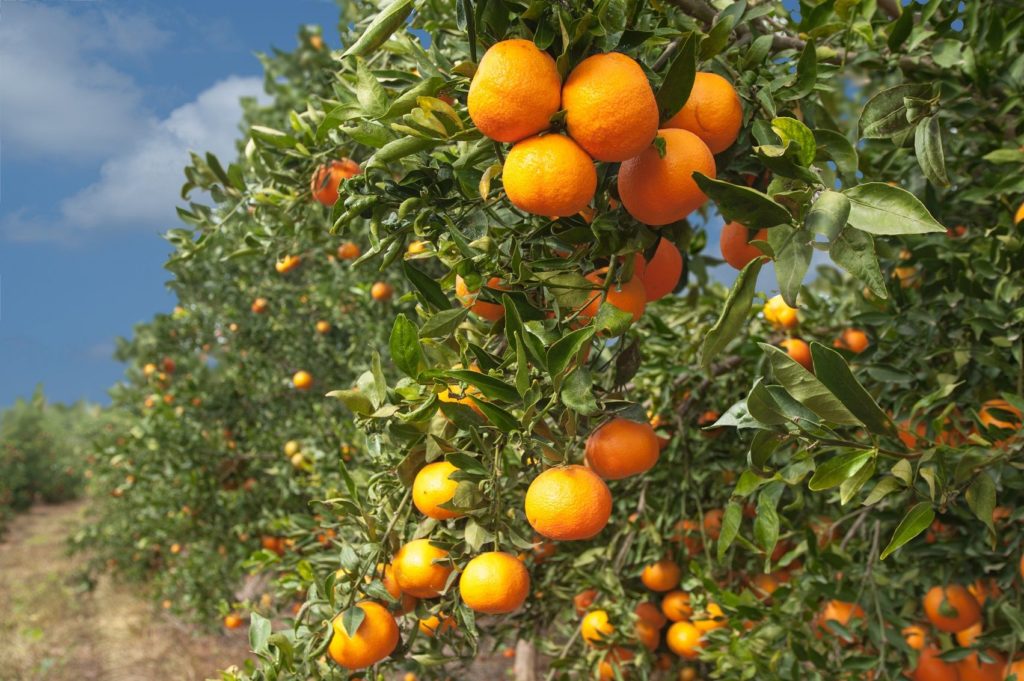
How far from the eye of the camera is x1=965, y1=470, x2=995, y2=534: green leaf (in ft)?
3.01

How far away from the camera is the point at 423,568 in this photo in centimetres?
99

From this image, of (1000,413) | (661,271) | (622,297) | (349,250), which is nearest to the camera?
(622,297)

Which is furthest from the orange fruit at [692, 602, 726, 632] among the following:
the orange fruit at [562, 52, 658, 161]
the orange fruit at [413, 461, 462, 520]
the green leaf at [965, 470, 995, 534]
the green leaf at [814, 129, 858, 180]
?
the orange fruit at [562, 52, 658, 161]

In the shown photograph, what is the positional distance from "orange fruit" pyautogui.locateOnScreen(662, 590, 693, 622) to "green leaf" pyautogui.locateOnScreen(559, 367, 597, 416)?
Answer: 1.32 meters

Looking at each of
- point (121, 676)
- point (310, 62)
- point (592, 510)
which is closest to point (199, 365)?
point (310, 62)

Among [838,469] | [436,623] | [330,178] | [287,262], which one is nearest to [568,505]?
[838,469]

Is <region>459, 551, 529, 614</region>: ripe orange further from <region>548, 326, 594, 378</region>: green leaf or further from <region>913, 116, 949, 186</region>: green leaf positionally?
<region>913, 116, 949, 186</region>: green leaf

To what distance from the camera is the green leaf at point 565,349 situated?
2.46 ft

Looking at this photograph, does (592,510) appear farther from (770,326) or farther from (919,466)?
(770,326)

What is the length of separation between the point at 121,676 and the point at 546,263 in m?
5.32

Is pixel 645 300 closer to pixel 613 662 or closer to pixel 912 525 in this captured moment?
pixel 912 525

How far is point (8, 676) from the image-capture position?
15.2 feet

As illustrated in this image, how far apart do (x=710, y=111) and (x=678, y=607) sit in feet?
4.93

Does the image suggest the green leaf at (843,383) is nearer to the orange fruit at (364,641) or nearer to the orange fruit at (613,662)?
the orange fruit at (364,641)
